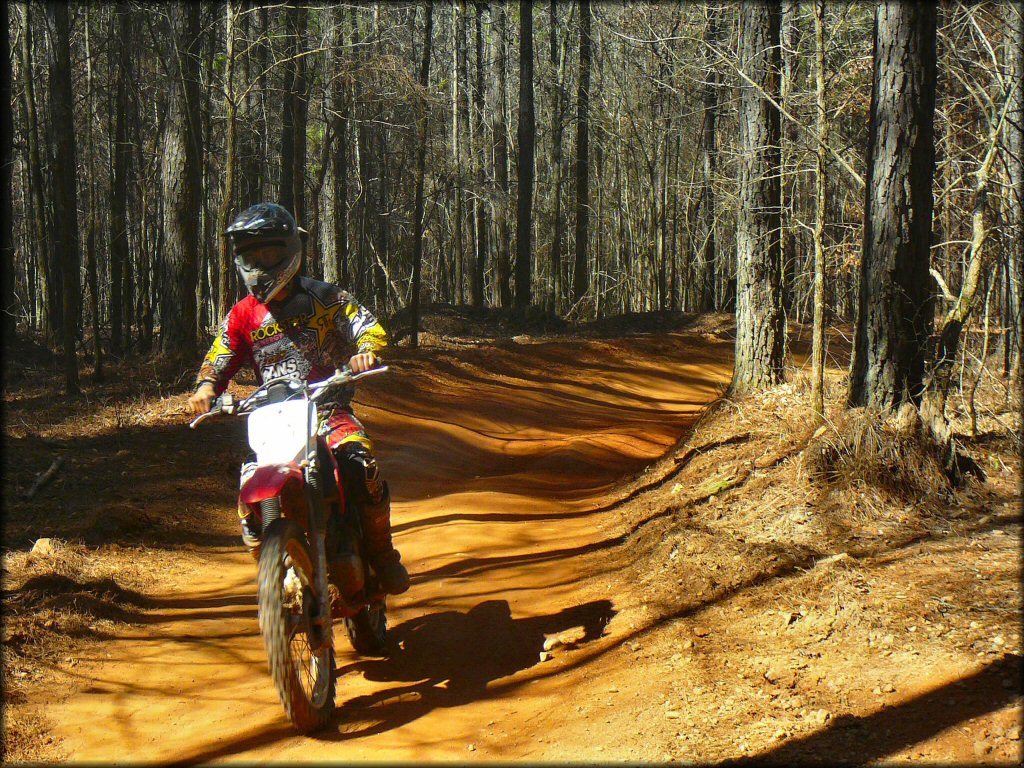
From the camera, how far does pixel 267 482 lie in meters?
4.07

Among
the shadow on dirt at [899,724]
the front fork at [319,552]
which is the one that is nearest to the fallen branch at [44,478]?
the front fork at [319,552]

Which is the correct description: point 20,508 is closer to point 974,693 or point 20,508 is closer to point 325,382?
point 325,382

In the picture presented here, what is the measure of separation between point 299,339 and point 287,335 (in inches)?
2.7

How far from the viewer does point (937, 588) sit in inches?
190

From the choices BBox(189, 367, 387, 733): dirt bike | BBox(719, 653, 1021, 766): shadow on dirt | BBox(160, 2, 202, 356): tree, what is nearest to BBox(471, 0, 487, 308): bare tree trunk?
BBox(160, 2, 202, 356): tree

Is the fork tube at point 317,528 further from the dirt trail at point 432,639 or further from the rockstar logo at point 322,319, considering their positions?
the rockstar logo at point 322,319

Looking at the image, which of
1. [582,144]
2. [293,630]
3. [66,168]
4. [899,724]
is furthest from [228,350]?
[582,144]

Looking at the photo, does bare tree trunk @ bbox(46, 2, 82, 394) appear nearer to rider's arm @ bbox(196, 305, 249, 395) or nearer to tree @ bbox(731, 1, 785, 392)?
rider's arm @ bbox(196, 305, 249, 395)

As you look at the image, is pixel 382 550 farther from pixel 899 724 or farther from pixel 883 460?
pixel 883 460

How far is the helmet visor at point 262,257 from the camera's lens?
4824mm

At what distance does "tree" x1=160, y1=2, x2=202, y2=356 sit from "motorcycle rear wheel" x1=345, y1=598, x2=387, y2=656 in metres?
10.5

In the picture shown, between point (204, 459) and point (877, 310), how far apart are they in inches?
295

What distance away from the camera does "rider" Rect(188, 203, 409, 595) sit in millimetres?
4809

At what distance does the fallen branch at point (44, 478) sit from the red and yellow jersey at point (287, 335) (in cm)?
480
